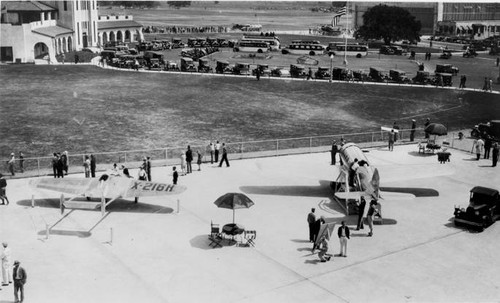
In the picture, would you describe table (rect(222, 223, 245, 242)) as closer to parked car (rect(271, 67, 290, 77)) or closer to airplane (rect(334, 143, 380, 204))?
airplane (rect(334, 143, 380, 204))

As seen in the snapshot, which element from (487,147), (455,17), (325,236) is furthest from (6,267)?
(455,17)

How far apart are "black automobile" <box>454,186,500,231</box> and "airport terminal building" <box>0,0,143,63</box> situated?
69.7 metres

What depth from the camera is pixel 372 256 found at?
1927cm

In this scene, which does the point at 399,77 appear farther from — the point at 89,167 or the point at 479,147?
the point at 89,167

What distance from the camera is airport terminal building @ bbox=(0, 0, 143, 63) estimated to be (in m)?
79.1

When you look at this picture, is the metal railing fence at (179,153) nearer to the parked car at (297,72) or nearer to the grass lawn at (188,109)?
the grass lawn at (188,109)

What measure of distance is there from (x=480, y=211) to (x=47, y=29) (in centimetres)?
7910

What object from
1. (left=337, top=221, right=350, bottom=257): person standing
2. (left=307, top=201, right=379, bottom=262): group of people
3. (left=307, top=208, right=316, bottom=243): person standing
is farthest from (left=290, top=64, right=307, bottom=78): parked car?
(left=337, top=221, right=350, bottom=257): person standing

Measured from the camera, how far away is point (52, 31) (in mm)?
85688

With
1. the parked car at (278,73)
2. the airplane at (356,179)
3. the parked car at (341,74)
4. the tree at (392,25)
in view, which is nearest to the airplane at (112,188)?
the airplane at (356,179)

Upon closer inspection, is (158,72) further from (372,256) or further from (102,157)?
(372,256)

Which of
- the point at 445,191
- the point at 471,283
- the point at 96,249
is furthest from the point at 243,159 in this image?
the point at 471,283

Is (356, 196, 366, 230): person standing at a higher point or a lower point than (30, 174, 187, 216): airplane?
lower

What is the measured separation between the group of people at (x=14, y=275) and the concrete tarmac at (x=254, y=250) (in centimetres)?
28
